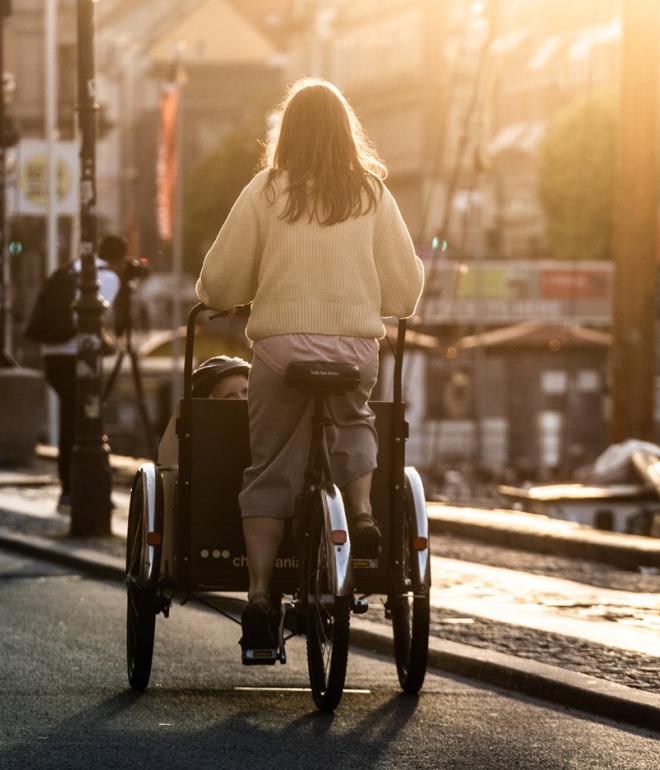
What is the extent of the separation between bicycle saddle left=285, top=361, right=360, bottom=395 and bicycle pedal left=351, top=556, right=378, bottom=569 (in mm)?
589

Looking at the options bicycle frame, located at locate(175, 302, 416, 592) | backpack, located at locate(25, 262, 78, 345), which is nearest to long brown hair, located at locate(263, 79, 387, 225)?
bicycle frame, located at locate(175, 302, 416, 592)

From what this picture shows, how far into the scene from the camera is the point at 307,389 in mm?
6484

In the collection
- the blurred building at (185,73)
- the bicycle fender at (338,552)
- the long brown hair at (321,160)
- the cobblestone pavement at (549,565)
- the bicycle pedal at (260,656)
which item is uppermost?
the blurred building at (185,73)

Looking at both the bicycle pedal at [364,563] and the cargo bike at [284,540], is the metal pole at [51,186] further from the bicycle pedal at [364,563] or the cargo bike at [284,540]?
the bicycle pedal at [364,563]

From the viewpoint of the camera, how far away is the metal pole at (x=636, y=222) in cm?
1725

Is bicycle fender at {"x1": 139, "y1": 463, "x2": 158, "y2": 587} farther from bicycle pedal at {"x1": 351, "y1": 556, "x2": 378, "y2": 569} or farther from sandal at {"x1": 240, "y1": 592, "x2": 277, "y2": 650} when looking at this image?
bicycle pedal at {"x1": 351, "y1": 556, "x2": 378, "y2": 569}

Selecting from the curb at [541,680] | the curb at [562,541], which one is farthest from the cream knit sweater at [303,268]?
the curb at [562,541]

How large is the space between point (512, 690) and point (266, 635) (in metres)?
1.33

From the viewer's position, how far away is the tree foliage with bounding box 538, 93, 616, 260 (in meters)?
69.7

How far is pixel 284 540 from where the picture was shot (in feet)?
22.5

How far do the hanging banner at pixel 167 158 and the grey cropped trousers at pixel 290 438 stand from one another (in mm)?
54667

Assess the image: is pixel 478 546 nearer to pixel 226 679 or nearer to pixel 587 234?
pixel 226 679

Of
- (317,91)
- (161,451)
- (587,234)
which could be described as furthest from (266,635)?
(587,234)

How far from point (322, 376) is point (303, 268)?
0.40m
